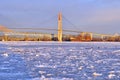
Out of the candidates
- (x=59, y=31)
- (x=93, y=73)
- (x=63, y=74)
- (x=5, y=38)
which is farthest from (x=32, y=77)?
(x=5, y=38)

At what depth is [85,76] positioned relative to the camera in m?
16.1

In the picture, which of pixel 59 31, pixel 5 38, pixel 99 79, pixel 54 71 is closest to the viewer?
pixel 99 79

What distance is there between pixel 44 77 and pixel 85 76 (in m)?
1.67

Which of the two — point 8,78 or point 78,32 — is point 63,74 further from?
point 78,32

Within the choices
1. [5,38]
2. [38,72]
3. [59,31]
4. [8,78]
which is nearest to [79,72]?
[38,72]

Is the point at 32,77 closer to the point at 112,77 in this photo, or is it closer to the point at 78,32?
the point at 112,77

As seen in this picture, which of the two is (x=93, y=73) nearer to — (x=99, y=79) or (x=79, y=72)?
(x=79, y=72)

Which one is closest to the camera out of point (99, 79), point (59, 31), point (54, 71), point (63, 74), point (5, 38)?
point (99, 79)

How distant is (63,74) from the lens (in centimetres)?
1686

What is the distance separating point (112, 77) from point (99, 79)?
2.58 ft

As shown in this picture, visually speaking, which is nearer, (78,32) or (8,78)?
(8,78)

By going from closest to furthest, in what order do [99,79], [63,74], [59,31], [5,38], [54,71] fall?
[99,79], [63,74], [54,71], [59,31], [5,38]

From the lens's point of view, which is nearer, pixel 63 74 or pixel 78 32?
pixel 63 74

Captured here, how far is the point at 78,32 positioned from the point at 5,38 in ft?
148
